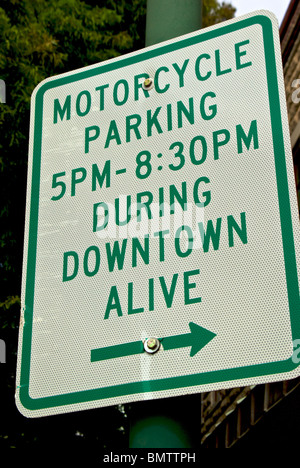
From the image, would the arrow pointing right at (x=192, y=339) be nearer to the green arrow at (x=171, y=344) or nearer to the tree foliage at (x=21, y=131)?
the green arrow at (x=171, y=344)

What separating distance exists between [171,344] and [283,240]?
437 mm

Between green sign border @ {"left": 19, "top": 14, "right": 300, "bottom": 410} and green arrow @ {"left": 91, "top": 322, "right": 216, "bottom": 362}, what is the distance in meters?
0.09

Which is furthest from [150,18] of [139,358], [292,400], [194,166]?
[292,400]

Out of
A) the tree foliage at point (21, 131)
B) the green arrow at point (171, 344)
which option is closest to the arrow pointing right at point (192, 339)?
the green arrow at point (171, 344)

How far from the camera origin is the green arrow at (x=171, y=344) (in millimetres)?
1832

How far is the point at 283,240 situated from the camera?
74.9 inches

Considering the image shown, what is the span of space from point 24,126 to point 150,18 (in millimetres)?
3320

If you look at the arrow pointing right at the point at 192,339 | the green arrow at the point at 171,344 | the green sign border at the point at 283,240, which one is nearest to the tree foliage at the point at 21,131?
the green sign border at the point at 283,240

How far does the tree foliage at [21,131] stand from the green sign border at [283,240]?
9.51ft

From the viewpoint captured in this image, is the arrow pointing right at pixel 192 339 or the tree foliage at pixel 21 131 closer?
the arrow pointing right at pixel 192 339

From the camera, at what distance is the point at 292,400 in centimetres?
656

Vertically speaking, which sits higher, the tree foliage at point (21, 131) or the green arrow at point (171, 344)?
the tree foliage at point (21, 131)

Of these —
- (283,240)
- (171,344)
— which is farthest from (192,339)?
(283,240)

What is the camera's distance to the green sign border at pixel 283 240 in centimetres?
180
